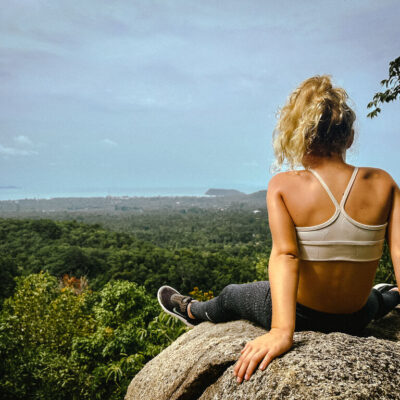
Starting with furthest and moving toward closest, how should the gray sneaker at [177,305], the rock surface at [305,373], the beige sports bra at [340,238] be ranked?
1. the gray sneaker at [177,305]
2. the beige sports bra at [340,238]
3. the rock surface at [305,373]

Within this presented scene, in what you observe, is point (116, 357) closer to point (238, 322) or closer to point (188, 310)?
point (188, 310)

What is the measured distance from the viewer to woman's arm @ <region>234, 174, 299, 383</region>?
1.52 metres

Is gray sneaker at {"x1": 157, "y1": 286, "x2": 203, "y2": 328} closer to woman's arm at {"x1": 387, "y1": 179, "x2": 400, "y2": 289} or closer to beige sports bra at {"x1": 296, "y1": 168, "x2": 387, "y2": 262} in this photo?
beige sports bra at {"x1": 296, "y1": 168, "x2": 387, "y2": 262}

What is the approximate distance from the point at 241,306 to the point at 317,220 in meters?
1.21

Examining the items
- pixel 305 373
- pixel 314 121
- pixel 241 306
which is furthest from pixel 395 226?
pixel 241 306

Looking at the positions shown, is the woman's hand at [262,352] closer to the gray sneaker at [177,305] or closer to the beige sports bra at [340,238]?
the beige sports bra at [340,238]

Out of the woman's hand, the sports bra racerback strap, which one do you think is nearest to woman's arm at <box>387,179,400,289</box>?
the sports bra racerback strap

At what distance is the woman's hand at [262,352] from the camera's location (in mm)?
1500

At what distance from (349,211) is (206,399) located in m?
1.33

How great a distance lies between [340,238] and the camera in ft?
5.47

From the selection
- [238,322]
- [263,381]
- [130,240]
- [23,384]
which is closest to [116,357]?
[23,384]

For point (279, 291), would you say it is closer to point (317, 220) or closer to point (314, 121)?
point (317, 220)

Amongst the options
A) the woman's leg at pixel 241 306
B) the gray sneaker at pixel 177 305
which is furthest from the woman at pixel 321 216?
the gray sneaker at pixel 177 305

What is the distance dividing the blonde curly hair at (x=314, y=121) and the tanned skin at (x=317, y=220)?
3.0 inches
